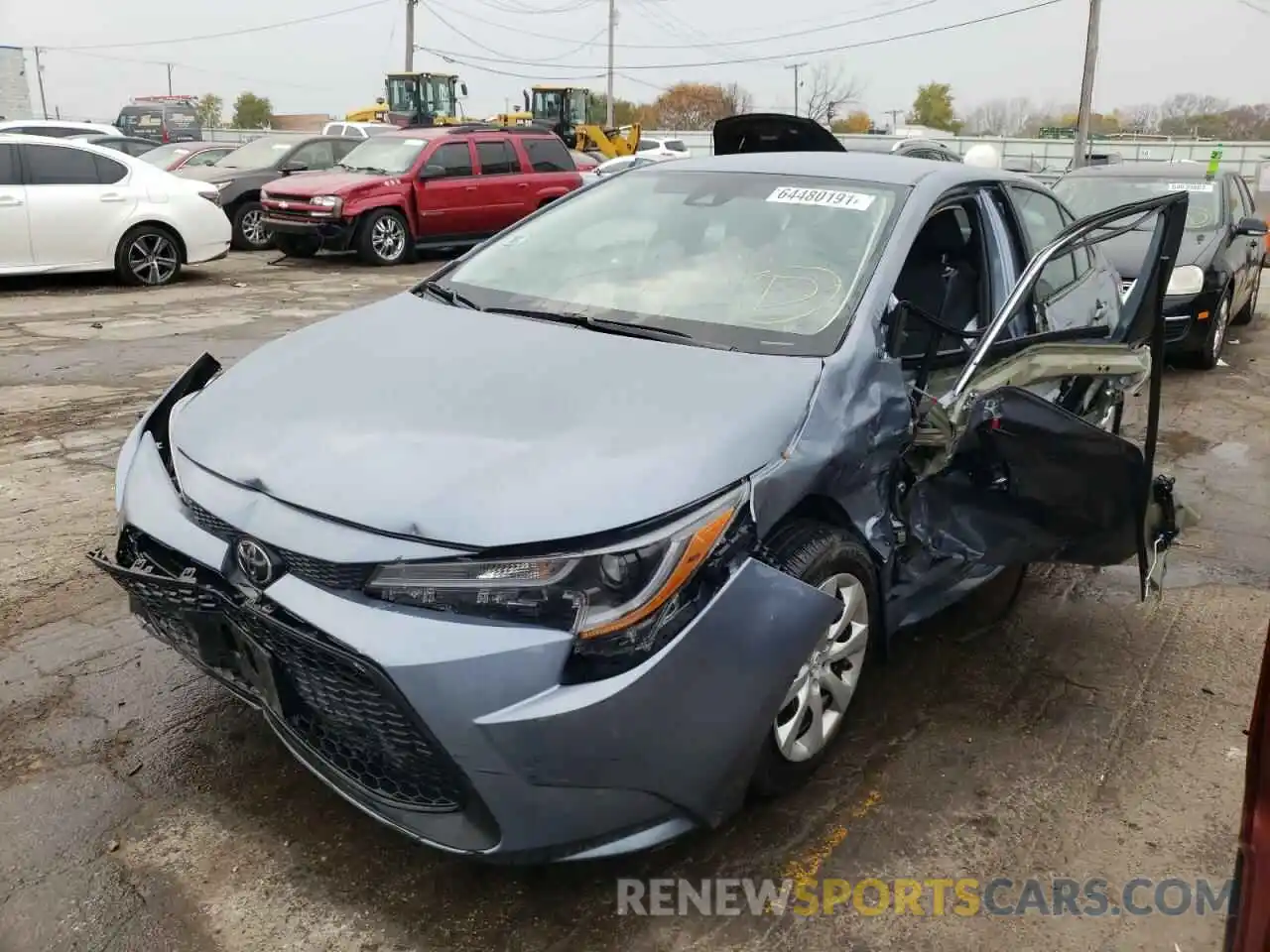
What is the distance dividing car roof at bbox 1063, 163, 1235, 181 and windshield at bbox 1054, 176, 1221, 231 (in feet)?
0.15

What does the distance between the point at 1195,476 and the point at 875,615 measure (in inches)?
146

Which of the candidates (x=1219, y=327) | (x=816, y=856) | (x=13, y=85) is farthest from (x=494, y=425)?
(x=13, y=85)

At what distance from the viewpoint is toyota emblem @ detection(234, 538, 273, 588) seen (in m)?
2.33

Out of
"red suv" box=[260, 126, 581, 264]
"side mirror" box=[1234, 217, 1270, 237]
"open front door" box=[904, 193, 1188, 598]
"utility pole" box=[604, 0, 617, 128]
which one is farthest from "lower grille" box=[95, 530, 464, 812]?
"utility pole" box=[604, 0, 617, 128]

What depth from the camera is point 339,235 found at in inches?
535

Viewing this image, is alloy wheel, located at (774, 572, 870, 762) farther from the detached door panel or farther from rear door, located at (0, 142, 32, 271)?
rear door, located at (0, 142, 32, 271)

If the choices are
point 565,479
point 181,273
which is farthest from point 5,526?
point 181,273

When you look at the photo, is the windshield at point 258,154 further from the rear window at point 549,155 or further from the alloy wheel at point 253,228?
the rear window at point 549,155

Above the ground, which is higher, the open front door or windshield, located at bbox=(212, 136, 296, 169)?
windshield, located at bbox=(212, 136, 296, 169)

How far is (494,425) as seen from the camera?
100 inches

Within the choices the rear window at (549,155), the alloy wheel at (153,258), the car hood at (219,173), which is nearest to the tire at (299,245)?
the car hood at (219,173)

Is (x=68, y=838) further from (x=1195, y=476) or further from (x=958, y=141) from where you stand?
(x=958, y=141)

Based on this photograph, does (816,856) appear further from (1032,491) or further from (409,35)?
(409,35)

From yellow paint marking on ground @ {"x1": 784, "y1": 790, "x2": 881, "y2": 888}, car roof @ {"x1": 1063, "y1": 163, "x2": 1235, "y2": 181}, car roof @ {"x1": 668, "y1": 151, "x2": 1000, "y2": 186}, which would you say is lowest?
yellow paint marking on ground @ {"x1": 784, "y1": 790, "x2": 881, "y2": 888}
